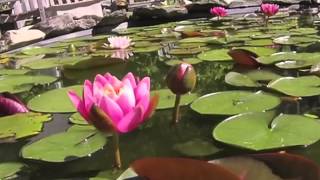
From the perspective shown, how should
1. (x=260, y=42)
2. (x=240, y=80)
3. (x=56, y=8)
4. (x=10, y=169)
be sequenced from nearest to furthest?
(x=10, y=169)
(x=240, y=80)
(x=260, y=42)
(x=56, y=8)

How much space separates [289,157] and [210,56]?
125 cm

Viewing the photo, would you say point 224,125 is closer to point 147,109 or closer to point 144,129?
point 144,129

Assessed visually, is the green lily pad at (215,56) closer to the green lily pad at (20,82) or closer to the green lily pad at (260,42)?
the green lily pad at (260,42)

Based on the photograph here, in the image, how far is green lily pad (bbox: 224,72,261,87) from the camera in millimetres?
1352

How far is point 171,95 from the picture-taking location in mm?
1287

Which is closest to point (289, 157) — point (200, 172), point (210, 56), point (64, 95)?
point (200, 172)

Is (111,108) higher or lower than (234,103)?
higher

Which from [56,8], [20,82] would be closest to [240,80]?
[20,82]

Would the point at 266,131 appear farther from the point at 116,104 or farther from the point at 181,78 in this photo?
the point at 116,104

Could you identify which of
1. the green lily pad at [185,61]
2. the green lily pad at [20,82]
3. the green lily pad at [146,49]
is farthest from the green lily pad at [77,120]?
the green lily pad at [146,49]

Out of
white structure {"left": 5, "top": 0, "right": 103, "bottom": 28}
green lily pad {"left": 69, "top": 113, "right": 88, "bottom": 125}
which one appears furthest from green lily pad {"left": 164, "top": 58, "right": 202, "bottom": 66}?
white structure {"left": 5, "top": 0, "right": 103, "bottom": 28}

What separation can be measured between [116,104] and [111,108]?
1 centimetres

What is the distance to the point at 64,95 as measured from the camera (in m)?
1.42

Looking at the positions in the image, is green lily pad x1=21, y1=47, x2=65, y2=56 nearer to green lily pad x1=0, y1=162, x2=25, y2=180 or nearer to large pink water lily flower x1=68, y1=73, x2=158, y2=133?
green lily pad x1=0, y1=162, x2=25, y2=180
